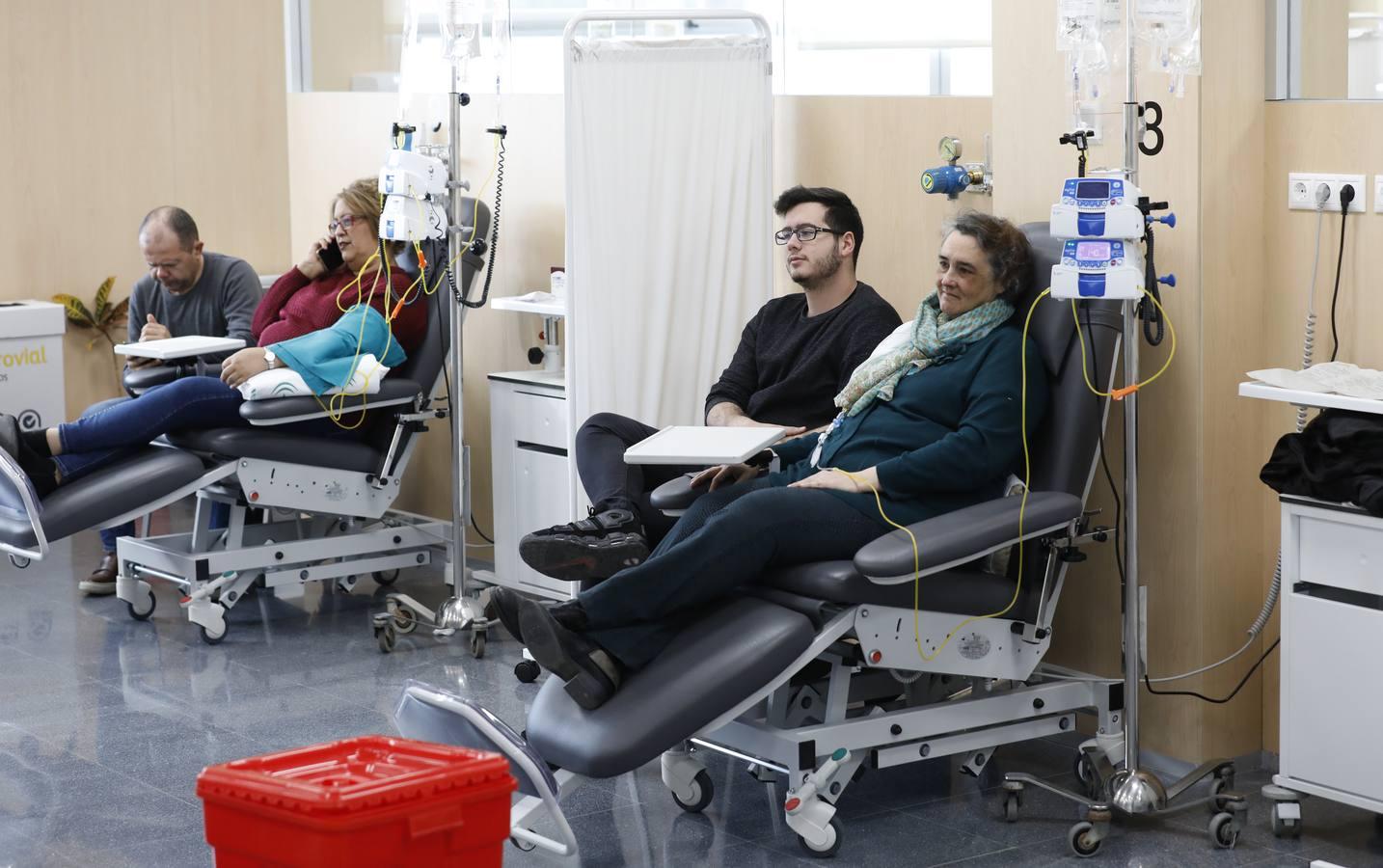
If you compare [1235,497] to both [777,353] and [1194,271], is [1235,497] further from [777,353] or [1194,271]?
[777,353]

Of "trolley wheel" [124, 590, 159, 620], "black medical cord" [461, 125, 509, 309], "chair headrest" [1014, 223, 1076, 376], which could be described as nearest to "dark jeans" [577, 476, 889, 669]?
"chair headrest" [1014, 223, 1076, 376]

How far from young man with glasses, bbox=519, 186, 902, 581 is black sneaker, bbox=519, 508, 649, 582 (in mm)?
186

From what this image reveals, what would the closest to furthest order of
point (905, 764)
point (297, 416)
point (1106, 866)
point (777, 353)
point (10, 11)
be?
point (1106, 866), point (905, 764), point (777, 353), point (297, 416), point (10, 11)

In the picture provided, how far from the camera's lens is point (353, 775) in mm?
2369

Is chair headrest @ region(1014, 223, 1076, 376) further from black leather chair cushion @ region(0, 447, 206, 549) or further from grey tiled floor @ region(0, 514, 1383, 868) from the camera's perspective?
black leather chair cushion @ region(0, 447, 206, 549)

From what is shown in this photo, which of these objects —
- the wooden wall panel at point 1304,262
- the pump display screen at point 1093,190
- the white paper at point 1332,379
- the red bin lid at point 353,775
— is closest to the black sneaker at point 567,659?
the red bin lid at point 353,775

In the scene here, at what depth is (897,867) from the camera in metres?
3.13

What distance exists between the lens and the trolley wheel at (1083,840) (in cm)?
316

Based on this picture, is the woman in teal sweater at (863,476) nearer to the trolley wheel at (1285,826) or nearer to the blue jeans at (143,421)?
the trolley wheel at (1285,826)

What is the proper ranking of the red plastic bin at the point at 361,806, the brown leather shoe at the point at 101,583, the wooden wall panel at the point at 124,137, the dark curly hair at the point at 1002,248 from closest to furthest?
1. the red plastic bin at the point at 361,806
2. the dark curly hair at the point at 1002,248
3. the brown leather shoe at the point at 101,583
4. the wooden wall panel at the point at 124,137

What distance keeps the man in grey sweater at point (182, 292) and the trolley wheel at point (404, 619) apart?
3.71 ft

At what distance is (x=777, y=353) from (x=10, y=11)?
3.84 meters

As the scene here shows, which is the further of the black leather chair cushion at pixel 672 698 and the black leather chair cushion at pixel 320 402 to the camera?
the black leather chair cushion at pixel 320 402

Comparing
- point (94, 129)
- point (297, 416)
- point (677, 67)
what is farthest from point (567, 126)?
point (94, 129)
